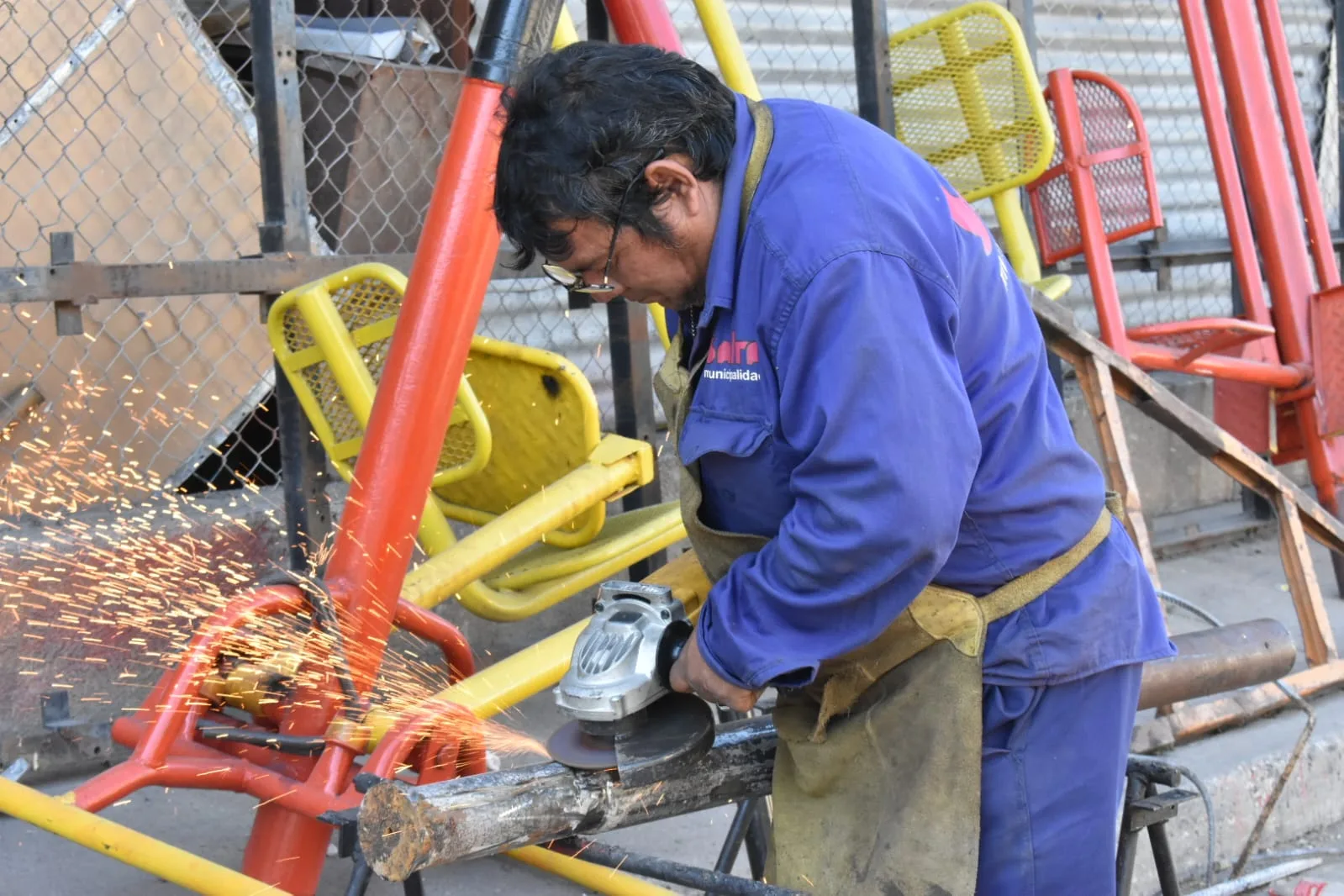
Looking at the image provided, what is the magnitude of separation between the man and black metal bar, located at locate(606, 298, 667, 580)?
207 centimetres

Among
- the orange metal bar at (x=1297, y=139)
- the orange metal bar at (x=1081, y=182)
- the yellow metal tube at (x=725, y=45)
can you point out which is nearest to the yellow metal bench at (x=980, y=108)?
the orange metal bar at (x=1081, y=182)

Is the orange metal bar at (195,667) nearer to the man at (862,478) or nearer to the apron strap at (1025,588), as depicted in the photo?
the man at (862,478)

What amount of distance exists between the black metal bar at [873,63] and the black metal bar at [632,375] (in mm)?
949

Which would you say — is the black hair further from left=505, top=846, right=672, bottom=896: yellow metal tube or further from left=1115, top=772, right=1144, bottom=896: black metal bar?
left=505, top=846, right=672, bottom=896: yellow metal tube

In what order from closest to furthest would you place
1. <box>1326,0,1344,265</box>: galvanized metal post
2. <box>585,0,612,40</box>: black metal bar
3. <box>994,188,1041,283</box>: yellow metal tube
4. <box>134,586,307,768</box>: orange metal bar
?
<box>134,586,307,768</box>: orange metal bar < <box>585,0,612,40</box>: black metal bar < <box>994,188,1041,283</box>: yellow metal tube < <box>1326,0,1344,265</box>: galvanized metal post

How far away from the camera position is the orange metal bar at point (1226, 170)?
526 centimetres

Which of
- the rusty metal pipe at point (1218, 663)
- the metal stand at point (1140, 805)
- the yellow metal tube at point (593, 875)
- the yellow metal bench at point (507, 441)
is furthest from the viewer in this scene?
the yellow metal bench at point (507, 441)

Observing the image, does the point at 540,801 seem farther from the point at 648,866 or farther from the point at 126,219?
the point at 126,219

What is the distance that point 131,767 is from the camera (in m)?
2.40

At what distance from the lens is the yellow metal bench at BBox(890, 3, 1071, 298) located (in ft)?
14.7

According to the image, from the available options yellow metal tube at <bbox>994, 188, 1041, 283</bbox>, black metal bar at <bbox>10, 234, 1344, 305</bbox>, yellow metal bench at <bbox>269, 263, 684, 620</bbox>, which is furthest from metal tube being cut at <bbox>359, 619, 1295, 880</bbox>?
yellow metal tube at <bbox>994, 188, 1041, 283</bbox>

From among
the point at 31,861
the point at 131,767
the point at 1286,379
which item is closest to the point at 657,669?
the point at 131,767

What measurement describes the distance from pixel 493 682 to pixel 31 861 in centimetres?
130

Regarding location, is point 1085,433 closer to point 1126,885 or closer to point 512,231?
point 1126,885
